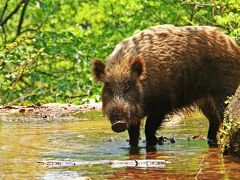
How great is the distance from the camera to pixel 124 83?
24.7 ft

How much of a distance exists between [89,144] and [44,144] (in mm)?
446

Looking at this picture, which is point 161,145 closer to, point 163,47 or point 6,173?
point 163,47

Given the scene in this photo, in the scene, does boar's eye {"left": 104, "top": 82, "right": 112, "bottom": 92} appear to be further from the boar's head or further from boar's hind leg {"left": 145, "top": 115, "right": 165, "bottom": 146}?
boar's hind leg {"left": 145, "top": 115, "right": 165, "bottom": 146}

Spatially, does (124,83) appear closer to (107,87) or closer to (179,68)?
(107,87)

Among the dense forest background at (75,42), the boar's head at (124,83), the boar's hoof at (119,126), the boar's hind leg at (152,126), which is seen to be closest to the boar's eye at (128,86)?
the boar's head at (124,83)

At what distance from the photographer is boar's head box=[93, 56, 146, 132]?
733cm

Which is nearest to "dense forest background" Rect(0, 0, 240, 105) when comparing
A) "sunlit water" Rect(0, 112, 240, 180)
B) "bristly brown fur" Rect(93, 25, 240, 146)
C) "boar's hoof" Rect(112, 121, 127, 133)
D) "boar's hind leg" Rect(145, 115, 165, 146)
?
"sunlit water" Rect(0, 112, 240, 180)

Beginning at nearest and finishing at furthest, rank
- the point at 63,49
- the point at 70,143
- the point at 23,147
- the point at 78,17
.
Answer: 1. the point at 23,147
2. the point at 70,143
3. the point at 63,49
4. the point at 78,17

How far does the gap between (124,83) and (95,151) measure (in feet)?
3.82

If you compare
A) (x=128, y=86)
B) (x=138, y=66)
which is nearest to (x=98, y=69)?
(x=128, y=86)

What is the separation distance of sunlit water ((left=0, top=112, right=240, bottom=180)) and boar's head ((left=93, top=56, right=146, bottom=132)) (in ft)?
1.27

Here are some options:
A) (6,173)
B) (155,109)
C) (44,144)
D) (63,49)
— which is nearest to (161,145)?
(155,109)

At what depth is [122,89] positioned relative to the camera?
745 cm

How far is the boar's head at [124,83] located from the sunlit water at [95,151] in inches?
15.2
